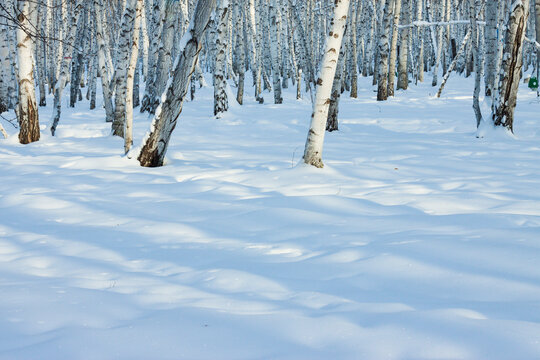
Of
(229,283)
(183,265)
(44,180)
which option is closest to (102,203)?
(44,180)

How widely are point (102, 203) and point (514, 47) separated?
7.46 meters

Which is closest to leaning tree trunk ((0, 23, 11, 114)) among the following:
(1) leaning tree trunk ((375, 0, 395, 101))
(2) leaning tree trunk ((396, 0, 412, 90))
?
(1) leaning tree trunk ((375, 0, 395, 101))

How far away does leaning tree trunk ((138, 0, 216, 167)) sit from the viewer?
570 centimetres

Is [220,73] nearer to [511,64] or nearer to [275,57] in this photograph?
[275,57]

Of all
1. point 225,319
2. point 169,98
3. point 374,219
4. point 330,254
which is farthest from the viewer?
point 169,98

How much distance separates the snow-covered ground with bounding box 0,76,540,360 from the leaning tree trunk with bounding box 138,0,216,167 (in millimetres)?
326

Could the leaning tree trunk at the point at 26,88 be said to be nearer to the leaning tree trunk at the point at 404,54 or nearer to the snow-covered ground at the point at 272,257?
the snow-covered ground at the point at 272,257

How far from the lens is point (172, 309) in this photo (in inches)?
79.6

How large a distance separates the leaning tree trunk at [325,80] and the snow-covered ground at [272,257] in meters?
0.29

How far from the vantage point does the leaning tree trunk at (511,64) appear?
7688 mm

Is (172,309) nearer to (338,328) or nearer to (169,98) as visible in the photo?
(338,328)

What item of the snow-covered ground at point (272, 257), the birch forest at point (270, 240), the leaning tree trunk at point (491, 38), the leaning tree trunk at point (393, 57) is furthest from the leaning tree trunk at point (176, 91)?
the leaning tree trunk at point (393, 57)

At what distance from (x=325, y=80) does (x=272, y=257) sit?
3.11 m

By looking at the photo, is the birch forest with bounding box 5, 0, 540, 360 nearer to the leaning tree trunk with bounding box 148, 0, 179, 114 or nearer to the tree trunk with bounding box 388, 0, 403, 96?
the leaning tree trunk with bounding box 148, 0, 179, 114
